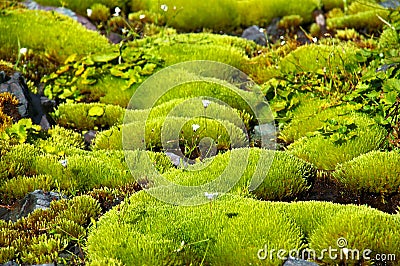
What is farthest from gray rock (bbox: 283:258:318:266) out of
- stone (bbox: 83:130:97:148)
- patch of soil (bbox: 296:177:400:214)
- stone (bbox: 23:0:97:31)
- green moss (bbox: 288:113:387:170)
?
stone (bbox: 23:0:97:31)

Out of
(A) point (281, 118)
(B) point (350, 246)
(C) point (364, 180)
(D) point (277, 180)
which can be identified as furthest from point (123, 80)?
(B) point (350, 246)

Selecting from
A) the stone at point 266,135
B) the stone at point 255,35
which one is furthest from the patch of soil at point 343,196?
the stone at point 255,35

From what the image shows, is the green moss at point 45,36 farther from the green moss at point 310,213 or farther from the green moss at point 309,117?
the green moss at point 310,213

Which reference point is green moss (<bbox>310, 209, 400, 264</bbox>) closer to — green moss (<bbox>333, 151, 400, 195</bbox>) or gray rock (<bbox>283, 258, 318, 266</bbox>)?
gray rock (<bbox>283, 258, 318, 266</bbox>)

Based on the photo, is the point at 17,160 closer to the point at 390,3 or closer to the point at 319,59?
the point at 319,59

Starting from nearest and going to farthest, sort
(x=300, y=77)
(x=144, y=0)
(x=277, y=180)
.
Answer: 1. (x=277, y=180)
2. (x=300, y=77)
3. (x=144, y=0)

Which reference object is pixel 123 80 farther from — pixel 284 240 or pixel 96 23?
pixel 284 240

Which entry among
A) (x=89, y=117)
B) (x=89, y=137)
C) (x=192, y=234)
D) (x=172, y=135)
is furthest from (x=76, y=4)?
(x=192, y=234)
